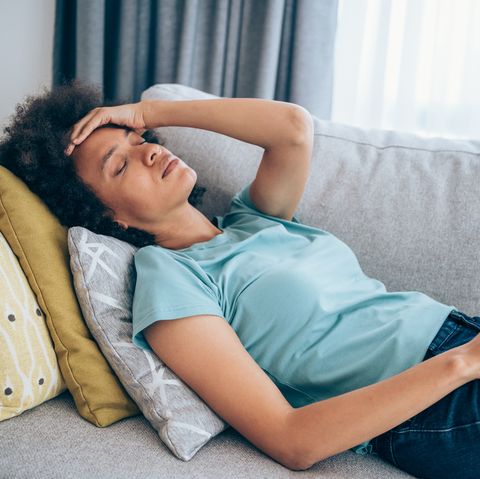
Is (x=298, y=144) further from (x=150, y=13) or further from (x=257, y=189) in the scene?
(x=150, y=13)

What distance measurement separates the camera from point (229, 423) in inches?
44.1

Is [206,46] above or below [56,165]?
above

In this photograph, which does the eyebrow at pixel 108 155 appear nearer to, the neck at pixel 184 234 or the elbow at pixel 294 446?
the neck at pixel 184 234

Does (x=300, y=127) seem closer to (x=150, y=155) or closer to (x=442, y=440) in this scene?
(x=150, y=155)

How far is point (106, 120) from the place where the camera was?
1481 millimetres

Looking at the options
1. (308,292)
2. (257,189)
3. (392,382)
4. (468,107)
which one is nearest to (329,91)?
(468,107)

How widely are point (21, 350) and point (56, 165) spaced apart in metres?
0.46

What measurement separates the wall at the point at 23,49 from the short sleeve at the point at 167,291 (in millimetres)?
1544

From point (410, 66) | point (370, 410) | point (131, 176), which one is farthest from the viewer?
point (410, 66)

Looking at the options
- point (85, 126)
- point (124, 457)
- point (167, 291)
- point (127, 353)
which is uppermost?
point (85, 126)

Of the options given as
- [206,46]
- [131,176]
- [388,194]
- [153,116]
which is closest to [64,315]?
[131,176]

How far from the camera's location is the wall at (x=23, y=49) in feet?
8.19

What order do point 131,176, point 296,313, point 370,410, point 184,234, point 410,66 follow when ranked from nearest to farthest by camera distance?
point 370,410
point 296,313
point 131,176
point 184,234
point 410,66

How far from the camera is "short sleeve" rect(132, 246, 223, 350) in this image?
3.72 ft
